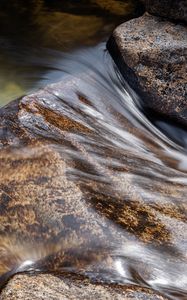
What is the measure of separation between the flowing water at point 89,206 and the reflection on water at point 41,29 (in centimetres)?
197

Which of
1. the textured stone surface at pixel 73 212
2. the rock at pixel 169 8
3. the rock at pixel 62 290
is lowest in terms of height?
the rock at pixel 62 290

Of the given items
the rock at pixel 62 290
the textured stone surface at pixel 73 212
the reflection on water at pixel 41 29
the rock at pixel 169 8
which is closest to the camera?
the rock at pixel 62 290

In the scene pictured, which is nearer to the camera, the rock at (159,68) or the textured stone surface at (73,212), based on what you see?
the textured stone surface at (73,212)

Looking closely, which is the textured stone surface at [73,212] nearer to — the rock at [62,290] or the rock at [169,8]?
the rock at [62,290]

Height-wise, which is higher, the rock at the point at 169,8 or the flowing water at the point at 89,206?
the rock at the point at 169,8

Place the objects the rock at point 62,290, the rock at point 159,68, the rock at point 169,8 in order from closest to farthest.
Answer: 1. the rock at point 62,290
2. the rock at point 159,68
3. the rock at point 169,8

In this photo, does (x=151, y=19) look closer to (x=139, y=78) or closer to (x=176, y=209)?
(x=139, y=78)

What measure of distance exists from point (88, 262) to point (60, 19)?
5630mm

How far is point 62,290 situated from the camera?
2959 millimetres

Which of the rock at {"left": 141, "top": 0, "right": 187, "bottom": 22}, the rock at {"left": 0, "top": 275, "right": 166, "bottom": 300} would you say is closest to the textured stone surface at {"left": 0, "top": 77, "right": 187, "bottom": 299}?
the rock at {"left": 0, "top": 275, "right": 166, "bottom": 300}

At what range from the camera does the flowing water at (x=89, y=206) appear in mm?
3455

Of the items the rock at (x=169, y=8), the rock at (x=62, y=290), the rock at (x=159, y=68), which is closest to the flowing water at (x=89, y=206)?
the rock at (x=62, y=290)

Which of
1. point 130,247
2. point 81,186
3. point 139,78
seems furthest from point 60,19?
→ point 130,247

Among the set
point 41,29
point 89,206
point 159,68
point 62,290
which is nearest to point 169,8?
point 159,68
